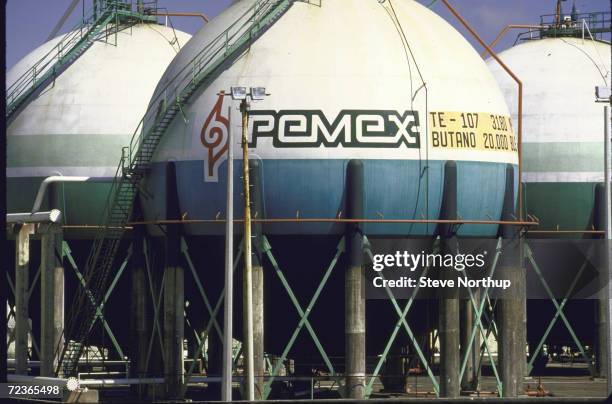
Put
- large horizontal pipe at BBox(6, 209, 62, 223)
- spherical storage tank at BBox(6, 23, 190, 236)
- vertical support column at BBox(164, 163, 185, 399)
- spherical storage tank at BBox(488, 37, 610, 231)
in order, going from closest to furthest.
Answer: vertical support column at BBox(164, 163, 185, 399)
large horizontal pipe at BBox(6, 209, 62, 223)
spherical storage tank at BBox(6, 23, 190, 236)
spherical storage tank at BBox(488, 37, 610, 231)

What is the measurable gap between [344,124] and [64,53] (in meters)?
18.2

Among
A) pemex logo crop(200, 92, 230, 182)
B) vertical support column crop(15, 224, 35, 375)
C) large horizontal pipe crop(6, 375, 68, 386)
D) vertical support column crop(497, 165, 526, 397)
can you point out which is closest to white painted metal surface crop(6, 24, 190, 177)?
vertical support column crop(15, 224, 35, 375)

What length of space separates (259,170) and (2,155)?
23.6 metres

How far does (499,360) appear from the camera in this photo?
53.2 m

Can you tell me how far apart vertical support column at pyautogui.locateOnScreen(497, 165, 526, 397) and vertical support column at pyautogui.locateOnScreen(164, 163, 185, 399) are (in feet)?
33.7

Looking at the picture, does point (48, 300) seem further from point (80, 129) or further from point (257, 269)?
point (257, 269)

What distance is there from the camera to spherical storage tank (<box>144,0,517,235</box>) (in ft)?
161

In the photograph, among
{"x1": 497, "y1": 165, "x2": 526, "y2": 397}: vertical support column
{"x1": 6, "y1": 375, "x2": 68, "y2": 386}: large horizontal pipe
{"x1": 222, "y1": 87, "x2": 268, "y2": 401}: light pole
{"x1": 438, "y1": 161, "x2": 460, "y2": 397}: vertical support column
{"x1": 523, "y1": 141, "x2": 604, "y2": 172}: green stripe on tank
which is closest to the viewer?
{"x1": 222, "y1": 87, "x2": 268, "y2": 401}: light pole

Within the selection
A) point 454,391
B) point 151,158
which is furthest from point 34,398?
point 454,391

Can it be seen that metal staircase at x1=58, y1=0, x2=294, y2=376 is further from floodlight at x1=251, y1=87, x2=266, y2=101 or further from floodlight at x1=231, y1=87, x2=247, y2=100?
floodlight at x1=231, y1=87, x2=247, y2=100

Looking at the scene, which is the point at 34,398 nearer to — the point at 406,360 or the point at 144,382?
Result: the point at 144,382

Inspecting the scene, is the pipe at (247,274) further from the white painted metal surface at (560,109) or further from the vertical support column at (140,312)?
the white painted metal surface at (560,109)

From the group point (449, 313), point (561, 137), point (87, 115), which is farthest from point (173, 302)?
point (561, 137)

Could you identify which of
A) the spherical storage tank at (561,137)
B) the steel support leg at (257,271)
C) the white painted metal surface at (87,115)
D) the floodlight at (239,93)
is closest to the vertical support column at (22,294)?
the white painted metal surface at (87,115)
